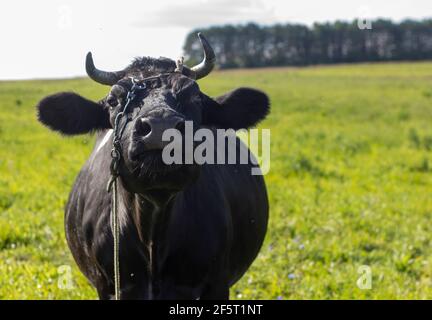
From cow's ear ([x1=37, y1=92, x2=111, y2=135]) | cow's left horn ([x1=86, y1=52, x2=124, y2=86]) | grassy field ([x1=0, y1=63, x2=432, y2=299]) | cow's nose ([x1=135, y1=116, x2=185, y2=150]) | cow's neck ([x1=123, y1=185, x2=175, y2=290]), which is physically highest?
cow's left horn ([x1=86, y1=52, x2=124, y2=86])

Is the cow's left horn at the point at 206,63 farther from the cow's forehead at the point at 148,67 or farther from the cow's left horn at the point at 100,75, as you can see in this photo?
the cow's left horn at the point at 100,75

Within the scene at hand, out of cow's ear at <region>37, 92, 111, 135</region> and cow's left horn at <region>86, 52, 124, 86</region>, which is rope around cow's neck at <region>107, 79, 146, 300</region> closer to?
cow's left horn at <region>86, 52, 124, 86</region>

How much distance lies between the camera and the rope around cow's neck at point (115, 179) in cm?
335

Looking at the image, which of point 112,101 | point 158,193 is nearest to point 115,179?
point 158,193

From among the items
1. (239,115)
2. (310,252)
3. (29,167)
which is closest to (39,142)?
(29,167)

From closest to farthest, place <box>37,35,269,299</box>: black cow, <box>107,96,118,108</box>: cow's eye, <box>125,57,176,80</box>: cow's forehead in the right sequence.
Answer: <box>37,35,269,299</box>: black cow < <box>107,96,118,108</box>: cow's eye < <box>125,57,176,80</box>: cow's forehead

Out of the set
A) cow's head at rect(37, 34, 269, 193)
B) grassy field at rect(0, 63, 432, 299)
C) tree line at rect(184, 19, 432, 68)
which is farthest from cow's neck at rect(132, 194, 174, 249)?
tree line at rect(184, 19, 432, 68)

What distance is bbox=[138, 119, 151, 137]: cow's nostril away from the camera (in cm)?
305

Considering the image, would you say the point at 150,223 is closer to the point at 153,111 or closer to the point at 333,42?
the point at 153,111

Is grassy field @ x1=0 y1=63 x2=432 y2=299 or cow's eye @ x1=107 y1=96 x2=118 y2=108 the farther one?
grassy field @ x1=0 y1=63 x2=432 y2=299

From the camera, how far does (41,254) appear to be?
7000 millimetres

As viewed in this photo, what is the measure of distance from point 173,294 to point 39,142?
40.0 ft

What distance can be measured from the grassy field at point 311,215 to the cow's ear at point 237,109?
7.75 ft

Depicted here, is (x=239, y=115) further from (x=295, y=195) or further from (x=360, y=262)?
(x=295, y=195)
